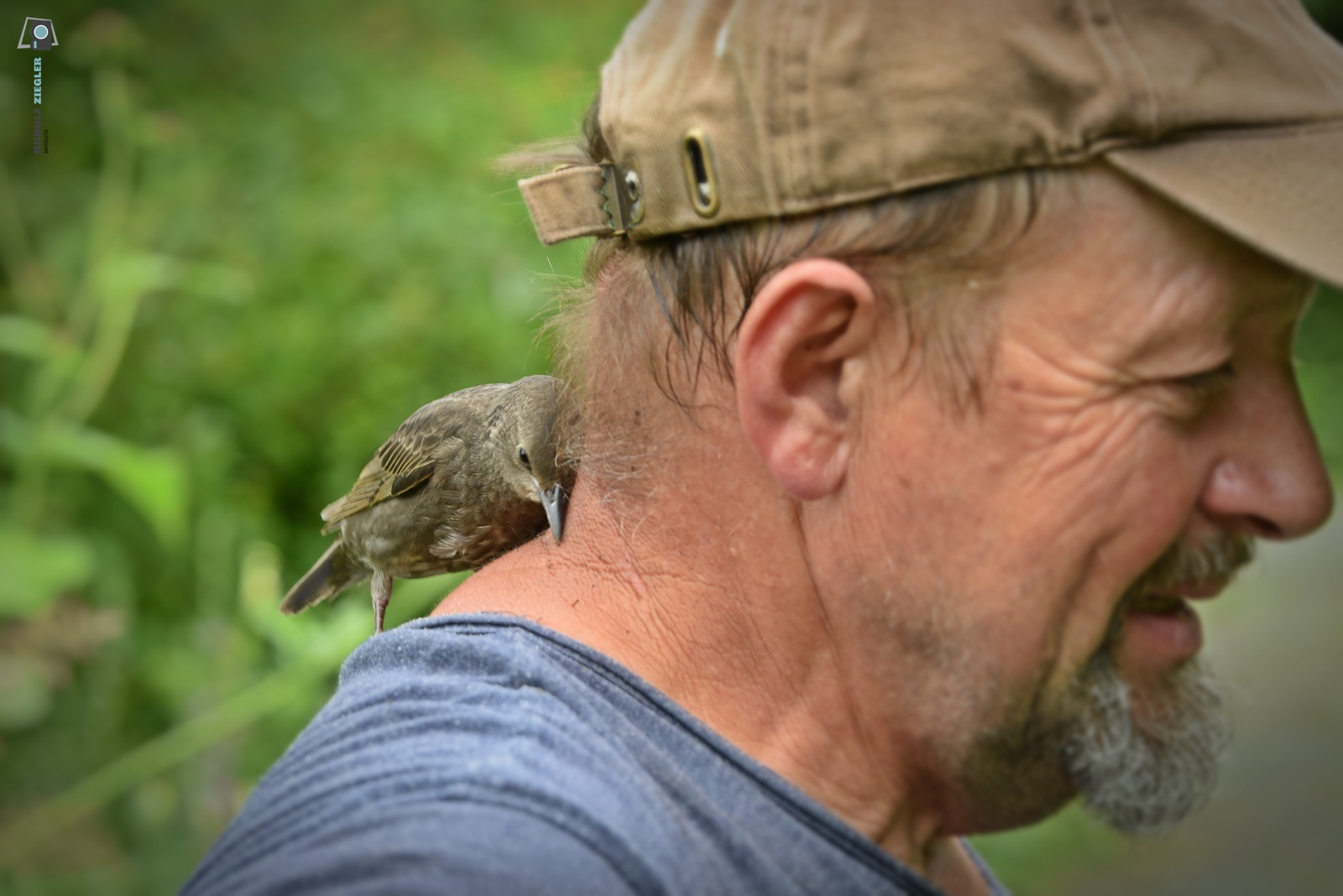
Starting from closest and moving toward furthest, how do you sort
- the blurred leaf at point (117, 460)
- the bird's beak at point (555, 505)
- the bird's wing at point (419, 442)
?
the bird's beak at point (555, 505)
the bird's wing at point (419, 442)
the blurred leaf at point (117, 460)

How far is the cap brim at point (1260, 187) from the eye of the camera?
4.32ft

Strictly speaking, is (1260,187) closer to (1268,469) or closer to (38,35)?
(1268,469)

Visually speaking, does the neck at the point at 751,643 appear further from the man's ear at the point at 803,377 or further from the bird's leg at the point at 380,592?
the bird's leg at the point at 380,592

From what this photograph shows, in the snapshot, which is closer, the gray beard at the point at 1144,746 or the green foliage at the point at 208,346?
the gray beard at the point at 1144,746

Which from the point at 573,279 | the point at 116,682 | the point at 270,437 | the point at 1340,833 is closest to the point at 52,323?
the point at 270,437

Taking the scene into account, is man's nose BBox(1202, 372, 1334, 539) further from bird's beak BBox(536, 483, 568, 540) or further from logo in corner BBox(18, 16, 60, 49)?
logo in corner BBox(18, 16, 60, 49)

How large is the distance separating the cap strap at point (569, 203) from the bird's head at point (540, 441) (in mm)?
297

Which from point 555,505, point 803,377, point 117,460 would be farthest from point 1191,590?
point 117,460

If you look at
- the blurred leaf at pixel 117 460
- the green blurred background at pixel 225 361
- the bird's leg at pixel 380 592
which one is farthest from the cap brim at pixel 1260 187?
the blurred leaf at pixel 117 460

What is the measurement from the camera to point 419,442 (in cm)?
289

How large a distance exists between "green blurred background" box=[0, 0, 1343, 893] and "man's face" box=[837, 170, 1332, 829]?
1.07 m

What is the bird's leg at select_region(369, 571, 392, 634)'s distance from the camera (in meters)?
2.89

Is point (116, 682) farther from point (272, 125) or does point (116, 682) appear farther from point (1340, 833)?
point (1340, 833)

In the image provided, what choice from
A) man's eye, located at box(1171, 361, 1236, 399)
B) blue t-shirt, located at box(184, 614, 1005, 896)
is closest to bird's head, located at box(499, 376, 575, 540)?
blue t-shirt, located at box(184, 614, 1005, 896)
